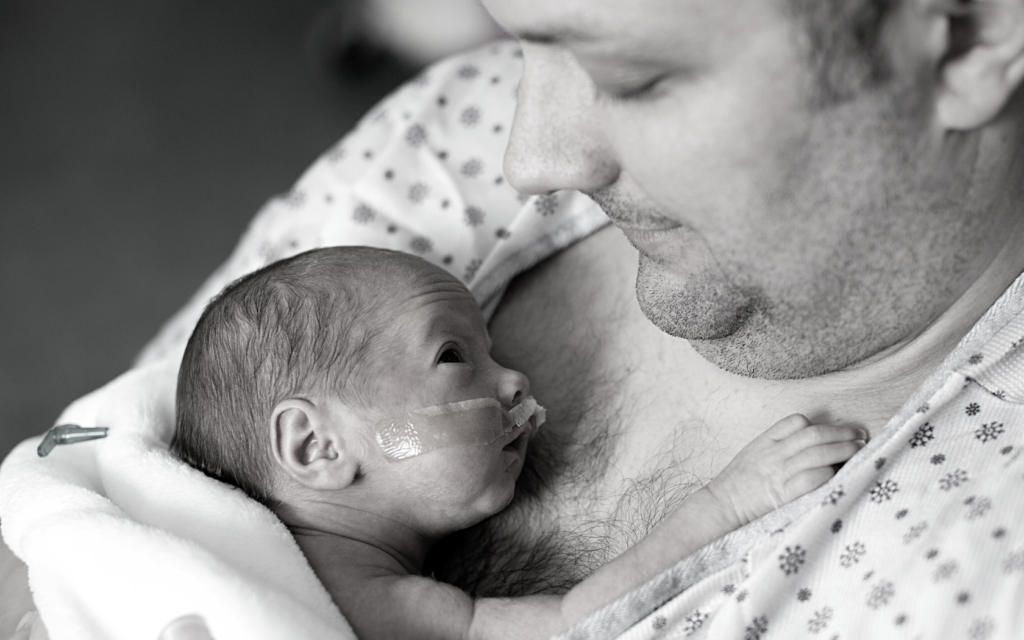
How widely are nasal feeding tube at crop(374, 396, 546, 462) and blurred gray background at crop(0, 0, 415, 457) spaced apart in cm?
179

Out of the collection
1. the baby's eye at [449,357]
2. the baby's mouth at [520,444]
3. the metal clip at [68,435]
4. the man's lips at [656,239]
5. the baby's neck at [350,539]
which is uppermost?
the man's lips at [656,239]

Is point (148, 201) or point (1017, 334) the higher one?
point (1017, 334)

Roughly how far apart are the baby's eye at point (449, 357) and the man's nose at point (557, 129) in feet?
0.99

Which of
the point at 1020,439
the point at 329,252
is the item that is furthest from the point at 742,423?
the point at 329,252

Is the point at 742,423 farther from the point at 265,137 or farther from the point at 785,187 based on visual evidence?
the point at 265,137

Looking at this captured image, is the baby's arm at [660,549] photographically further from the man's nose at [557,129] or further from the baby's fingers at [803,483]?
the man's nose at [557,129]

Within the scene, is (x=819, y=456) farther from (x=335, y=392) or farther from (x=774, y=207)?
(x=335, y=392)

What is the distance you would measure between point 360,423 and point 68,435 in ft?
1.24

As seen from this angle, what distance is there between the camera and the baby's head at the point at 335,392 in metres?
1.19

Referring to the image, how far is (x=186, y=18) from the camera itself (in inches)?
136

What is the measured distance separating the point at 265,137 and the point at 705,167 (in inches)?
97.7

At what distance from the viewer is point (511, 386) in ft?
4.12

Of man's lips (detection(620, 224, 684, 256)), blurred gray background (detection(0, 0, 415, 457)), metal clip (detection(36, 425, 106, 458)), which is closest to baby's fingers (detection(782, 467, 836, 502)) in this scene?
man's lips (detection(620, 224, 684, 256))

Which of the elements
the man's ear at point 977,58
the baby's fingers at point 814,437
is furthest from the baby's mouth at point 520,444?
the man's ear at point 977,58
